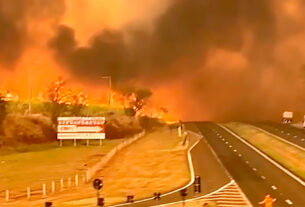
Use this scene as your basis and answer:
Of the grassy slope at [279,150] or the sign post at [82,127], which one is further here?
the sign post at [82,127]

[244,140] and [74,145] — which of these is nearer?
[244,140]

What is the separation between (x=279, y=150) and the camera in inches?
4513

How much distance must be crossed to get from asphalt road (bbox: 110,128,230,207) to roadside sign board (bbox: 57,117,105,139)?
2724 cm

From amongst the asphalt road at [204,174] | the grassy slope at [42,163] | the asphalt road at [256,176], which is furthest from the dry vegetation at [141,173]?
the asphalt road at [256,176]

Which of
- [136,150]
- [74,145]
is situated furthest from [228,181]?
[74,145]

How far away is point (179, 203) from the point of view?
64.2 metres

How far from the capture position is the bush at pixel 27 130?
156 metres

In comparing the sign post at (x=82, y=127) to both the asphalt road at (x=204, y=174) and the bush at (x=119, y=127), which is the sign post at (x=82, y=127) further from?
the bush at (x=119, y=127)

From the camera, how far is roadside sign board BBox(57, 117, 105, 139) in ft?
455

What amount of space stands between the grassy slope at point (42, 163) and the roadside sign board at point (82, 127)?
3.73 metres

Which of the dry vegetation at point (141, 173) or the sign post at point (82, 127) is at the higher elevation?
the sign post at point (82, 127)

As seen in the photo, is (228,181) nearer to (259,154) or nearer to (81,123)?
(259,154)

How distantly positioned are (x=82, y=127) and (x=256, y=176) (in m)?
63.7

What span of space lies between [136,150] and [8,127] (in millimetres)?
48491
